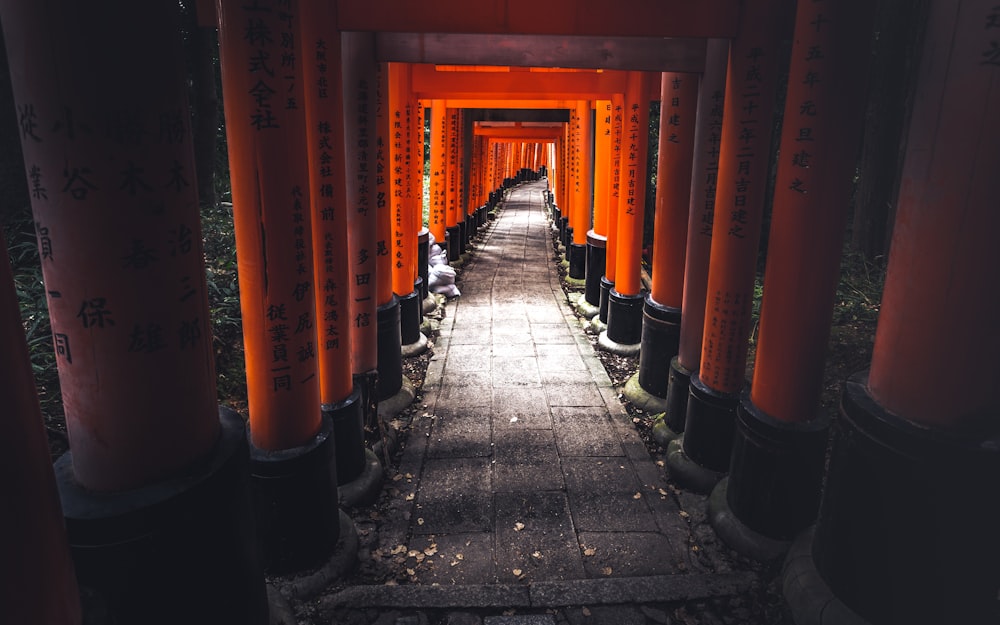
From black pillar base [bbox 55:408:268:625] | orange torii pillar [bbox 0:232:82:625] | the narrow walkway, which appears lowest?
the narrow walkway

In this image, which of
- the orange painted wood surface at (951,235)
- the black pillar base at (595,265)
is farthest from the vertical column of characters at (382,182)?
the black pillar base at (595,265)

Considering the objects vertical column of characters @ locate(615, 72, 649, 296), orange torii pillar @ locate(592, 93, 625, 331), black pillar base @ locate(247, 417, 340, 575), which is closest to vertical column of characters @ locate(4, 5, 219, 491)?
black pillar base @ locate(247, 417, 340, 575)

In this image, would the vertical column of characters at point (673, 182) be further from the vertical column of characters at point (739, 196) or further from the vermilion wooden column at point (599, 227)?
the vermilion wooden column at point (599, 227)

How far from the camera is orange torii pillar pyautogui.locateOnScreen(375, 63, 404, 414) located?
5605 mm

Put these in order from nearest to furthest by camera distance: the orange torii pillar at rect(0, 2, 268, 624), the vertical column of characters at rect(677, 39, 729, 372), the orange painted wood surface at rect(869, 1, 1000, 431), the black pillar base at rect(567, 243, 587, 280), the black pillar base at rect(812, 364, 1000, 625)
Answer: the orange torii pillar at rect(0, 2, 268, 624) < the orange painted wood surface at rect(869, 1, 1000, 431) < the black pillar base at rect(812, 364, 1000, 625) < the vertical column of characters at rect(677, 39, 729, 372) < the black pillar base at rect(567, 243, 587, 280)

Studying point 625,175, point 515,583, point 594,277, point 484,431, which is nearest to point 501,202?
point 594,277

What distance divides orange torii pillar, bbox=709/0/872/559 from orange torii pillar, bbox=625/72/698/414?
2.02m

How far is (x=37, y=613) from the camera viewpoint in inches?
67.2

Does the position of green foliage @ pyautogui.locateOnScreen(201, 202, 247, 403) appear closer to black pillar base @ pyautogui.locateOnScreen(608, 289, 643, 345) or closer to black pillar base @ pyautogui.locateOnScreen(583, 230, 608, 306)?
black pillar base @ pyautogui.locateOnScreen(608, 289, 643, 345)

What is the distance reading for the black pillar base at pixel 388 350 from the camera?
6.07m

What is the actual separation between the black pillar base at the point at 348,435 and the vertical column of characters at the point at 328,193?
70 mm

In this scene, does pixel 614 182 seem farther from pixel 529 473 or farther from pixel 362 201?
pixel 529 473

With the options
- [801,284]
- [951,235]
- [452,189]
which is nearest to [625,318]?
[801,284]

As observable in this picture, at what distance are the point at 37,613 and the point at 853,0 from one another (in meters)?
4.14
